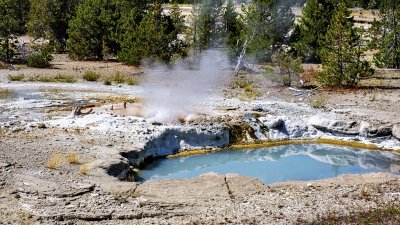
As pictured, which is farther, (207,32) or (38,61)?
(207,32)

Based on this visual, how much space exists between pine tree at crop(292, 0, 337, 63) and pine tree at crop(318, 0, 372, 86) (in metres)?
6.29

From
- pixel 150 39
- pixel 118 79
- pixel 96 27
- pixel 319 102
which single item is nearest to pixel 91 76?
pixel 118 79

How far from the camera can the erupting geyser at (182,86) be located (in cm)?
2170

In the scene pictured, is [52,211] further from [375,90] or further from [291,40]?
[291,40]

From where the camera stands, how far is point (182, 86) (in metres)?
27.8

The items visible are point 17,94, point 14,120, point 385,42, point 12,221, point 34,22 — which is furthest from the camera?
point 34,22

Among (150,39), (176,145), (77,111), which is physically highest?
(150,39)

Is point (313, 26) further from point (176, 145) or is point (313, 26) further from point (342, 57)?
point (176, 145)

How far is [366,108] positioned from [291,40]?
1616 centimetres

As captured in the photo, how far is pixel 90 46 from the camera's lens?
3844cm

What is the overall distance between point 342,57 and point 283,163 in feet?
35.7

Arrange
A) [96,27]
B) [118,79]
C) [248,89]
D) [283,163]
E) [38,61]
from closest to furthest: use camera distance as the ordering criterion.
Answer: [283,163], [248,89], [118,79], [38,61], [96,27]

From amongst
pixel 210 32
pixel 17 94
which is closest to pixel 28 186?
pixel 17 94

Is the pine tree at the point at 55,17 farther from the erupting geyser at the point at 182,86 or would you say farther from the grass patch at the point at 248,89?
the grass patch at the point at 248,89
